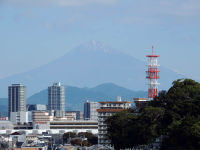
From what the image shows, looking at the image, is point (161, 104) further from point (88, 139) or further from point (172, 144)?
point (88, 139)

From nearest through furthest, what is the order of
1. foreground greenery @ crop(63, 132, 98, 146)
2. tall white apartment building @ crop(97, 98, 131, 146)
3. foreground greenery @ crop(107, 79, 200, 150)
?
foreground greenery @ crop(107, 79, 200, 150), tall white apartment building @ crop(97, 98, 131, 146), foreground greenery @ crop(63, 132, 98, 146)

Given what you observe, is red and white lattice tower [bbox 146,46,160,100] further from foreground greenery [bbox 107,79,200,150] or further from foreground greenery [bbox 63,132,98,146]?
foreground greenery [bbox 107,79,200,150]

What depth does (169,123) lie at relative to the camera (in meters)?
87.1

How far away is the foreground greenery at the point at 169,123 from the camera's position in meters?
75.7

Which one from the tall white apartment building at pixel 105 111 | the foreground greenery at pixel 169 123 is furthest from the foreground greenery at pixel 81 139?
the foreground greenery at pixel 169 123

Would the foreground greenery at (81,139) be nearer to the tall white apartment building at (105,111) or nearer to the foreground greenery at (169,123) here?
the tall white apartment building at (105,111)

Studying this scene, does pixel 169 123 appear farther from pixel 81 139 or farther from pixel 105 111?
pixel 81 139

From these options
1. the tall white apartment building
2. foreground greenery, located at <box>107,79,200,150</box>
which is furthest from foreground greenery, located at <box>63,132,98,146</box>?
foreground greenery, located at <box>107,79,200,150</box>

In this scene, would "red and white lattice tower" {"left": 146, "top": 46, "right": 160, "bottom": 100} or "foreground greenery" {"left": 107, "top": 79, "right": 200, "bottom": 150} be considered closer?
"foreground greenery" {"left": 107, "top": 79, "right": 200, "bottom": 150}

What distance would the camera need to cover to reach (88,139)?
174125 mm

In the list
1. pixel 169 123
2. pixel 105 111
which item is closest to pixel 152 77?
pixel 105 111

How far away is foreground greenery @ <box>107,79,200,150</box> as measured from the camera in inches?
2980

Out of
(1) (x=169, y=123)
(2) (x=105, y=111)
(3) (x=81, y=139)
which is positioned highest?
(2) (x=105, y=111)

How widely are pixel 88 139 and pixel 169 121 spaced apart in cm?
8823
